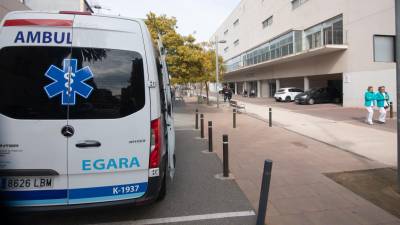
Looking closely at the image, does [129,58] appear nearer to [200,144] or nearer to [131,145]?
[131,145]

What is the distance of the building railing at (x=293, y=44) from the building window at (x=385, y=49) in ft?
65.3

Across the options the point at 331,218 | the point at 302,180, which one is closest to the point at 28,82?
the point at 331,218

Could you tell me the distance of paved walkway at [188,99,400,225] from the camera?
406 cm

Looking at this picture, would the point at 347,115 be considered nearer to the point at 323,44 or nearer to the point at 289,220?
the point at 323,44

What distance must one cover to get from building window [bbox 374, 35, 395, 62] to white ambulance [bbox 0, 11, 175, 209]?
3557 millimetres

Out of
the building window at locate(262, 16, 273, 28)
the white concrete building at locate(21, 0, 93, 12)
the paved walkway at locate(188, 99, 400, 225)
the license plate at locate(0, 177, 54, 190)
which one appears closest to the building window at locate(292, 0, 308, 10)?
the building window at locate(262, 16, 273, 28)

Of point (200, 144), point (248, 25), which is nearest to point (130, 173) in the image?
point (200, 144)

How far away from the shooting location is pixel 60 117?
3.22 meters

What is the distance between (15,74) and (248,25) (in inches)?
1818

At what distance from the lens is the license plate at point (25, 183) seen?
3.18 metres

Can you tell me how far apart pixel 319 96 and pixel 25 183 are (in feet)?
85.3

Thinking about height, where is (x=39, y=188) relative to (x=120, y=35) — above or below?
below

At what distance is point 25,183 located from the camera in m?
3.21

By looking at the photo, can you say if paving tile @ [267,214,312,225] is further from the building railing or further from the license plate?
the building railing
